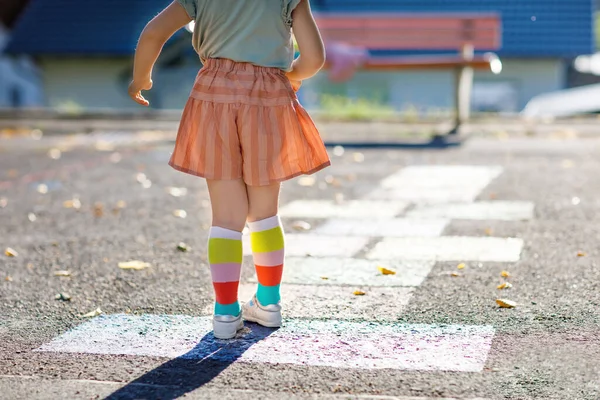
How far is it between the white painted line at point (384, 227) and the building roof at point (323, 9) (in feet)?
62.9

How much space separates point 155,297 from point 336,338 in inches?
41.6

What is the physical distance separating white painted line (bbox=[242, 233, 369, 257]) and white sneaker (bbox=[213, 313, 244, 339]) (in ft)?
5.26

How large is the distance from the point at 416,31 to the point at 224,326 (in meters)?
12.1

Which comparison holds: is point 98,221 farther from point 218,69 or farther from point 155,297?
point 218,69

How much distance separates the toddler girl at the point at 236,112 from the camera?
3781 millimetres

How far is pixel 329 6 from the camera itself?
25.2 metres

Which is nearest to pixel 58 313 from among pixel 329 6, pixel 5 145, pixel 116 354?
pixel 116 354

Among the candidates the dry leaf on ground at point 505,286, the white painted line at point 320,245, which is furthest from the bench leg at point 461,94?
the dry leaf on ground at point 505,286

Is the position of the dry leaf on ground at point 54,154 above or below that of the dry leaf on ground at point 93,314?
below

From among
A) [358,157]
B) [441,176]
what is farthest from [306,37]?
[358,157]

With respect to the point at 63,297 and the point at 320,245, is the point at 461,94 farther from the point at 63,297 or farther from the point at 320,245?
the point at 63,297

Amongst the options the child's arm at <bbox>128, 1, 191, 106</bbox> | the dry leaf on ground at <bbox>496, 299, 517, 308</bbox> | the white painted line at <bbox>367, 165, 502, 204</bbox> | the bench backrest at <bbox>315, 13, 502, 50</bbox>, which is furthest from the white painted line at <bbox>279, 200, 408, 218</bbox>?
the bench backrest at <bbox>315, 13, 502, 50</bbox>

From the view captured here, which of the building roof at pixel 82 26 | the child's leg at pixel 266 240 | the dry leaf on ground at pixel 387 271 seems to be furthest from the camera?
the building roof at pixel 82 26

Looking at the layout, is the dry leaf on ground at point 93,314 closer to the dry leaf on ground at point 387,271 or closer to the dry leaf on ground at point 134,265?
the dry leaf on ground at point 134,265
